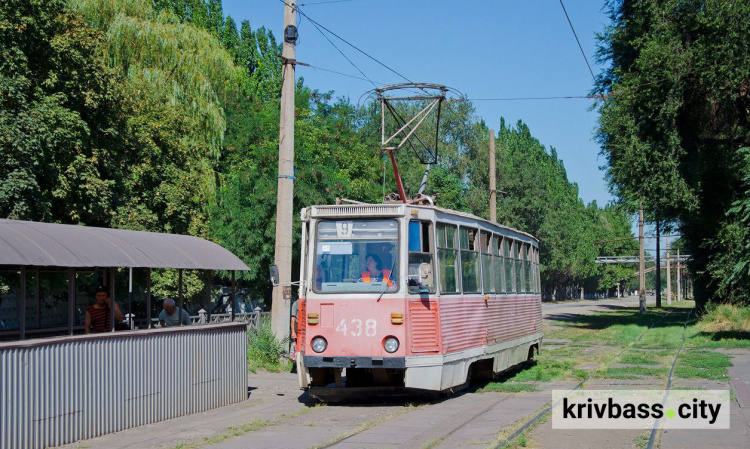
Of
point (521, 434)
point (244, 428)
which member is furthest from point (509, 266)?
point (244, 428)

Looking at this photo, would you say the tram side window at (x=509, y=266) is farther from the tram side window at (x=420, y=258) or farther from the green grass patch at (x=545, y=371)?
the tram side window at (x=420, y=258)

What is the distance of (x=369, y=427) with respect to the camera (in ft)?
36.8

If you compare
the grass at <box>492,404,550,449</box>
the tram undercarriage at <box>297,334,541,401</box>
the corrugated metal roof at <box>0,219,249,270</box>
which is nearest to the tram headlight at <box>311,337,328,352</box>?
the tram undercarriage at <box>297,334,541,401</box>

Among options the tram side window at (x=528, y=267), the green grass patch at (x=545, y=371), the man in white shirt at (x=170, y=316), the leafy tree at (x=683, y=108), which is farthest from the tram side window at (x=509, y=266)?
the leafy tree at (x=683, y=108)

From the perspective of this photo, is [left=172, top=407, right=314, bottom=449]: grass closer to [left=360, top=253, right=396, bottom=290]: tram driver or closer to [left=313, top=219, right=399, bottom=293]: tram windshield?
[left=313, top=219, right=399, bottom=293]: tram windshield

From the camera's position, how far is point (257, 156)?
38125mm

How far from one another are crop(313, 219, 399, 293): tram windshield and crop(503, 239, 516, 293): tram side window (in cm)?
531

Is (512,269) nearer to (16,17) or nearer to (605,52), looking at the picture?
(16,17)

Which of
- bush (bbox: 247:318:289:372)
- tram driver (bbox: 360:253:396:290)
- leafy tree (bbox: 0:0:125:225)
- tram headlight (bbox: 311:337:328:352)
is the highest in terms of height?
leafy tree (bbox: 0:0:125:225)

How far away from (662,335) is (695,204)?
5.29 meters

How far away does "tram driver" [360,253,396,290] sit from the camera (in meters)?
13.3

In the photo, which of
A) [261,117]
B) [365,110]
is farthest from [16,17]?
[365,110]

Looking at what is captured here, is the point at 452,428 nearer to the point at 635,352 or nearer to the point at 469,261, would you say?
the point at 469,261

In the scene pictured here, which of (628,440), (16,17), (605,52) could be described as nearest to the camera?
(628,440)
